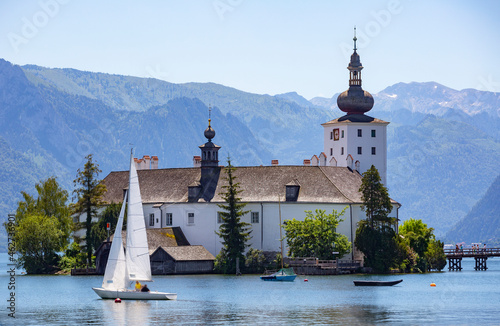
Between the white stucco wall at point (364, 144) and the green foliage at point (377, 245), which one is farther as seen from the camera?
the white stucco wall at point (364, 144)

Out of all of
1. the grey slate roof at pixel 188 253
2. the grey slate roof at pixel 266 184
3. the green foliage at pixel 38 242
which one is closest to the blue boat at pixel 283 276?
the grey slate roof at pixel 188 253

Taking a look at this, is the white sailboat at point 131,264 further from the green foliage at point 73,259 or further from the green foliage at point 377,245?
the green foliage at point 73,259

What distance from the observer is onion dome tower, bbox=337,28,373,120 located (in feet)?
451

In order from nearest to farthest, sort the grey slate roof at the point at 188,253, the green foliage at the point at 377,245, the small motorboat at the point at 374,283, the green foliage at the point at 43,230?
the small motorboat at the point at 374,283 → the green foliage at the point at 377,245 → the grey slate roof at the point at 188,253 → the green foliage at the point at 43,230

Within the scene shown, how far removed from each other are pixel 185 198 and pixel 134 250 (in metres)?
47.1

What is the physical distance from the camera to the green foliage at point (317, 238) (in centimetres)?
10762

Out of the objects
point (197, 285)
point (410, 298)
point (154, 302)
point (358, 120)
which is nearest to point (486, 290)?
point (410, 298)

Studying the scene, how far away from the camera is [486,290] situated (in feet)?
310

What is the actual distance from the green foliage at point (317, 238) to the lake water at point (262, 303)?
4308 millimetres

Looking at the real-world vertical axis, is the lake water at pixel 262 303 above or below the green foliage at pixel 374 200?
below

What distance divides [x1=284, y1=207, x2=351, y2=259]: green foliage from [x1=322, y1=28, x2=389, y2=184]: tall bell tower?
24054 mm

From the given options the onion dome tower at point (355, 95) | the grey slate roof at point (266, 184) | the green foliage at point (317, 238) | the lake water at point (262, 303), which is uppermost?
the onion dome tower at point (355, 95)

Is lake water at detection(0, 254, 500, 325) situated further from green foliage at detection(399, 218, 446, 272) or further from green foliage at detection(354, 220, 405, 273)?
green foliage at detection(399, 218, 446, 272)

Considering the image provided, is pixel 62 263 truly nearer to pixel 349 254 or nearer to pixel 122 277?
pixel 349 254
